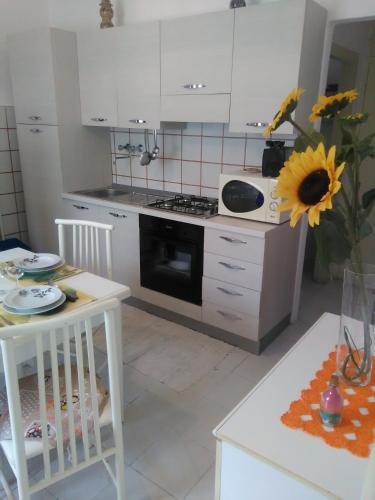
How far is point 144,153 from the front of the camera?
3.12 metres

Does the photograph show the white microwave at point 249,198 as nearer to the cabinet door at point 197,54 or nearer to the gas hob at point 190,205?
the gas hob at point 190,205

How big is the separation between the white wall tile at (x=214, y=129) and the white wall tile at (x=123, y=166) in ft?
2.82

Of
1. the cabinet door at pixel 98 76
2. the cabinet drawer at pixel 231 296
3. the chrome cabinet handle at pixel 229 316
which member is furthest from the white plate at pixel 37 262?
the cabinet door at pixel 98 76

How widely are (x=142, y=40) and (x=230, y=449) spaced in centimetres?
263

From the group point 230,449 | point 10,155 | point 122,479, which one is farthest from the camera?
point 10,155

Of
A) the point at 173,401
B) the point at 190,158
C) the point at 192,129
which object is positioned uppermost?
the point at 192,129

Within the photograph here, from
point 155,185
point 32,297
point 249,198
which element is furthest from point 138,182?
point 32,297

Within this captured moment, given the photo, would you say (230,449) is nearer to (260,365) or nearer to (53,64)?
(260,365)

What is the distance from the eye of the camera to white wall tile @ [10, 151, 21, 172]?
347 cm

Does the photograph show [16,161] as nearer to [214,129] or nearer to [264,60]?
[214,129]

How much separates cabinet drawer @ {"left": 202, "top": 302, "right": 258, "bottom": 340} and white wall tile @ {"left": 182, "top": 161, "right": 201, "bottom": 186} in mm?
1027

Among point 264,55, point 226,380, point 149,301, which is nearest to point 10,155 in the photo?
point 149,301

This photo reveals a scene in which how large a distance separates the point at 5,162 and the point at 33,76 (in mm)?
802

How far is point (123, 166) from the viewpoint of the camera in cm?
351
